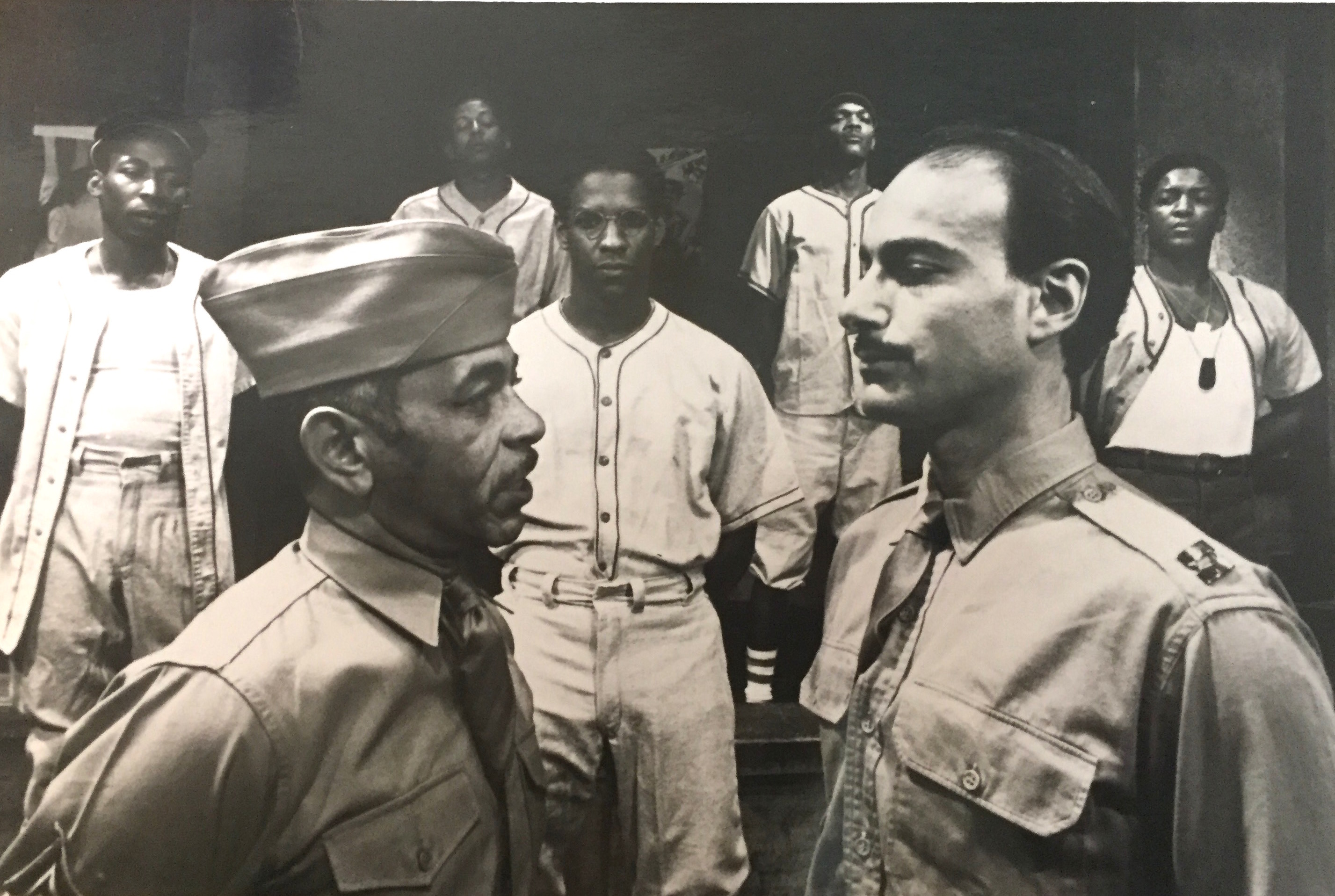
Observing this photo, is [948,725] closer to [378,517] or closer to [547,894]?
[547,894]

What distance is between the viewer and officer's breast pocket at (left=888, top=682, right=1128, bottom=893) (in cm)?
141

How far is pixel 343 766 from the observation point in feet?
4.64

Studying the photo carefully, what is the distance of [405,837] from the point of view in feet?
Answer: 4.67

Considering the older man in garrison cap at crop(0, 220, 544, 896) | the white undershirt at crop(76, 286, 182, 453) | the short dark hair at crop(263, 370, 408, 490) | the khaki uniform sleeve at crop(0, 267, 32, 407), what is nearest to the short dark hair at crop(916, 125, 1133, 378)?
the older man in garrison cap at crop(0, 220, 544, 896)

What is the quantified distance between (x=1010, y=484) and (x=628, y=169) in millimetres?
804

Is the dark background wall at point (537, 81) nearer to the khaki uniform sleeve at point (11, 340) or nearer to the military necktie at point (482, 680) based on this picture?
the khaki uniform sleeve at point (11, 340)

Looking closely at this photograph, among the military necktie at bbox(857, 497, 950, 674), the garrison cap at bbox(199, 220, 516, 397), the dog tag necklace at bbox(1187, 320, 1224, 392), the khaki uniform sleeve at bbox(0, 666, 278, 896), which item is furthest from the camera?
the dog tag necklace at bbox(1187, 320, 1224, 392)

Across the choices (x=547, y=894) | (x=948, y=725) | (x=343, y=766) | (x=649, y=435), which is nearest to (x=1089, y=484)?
(x=948, y=725)

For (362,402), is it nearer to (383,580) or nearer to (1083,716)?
(383,580)

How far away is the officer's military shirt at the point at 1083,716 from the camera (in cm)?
141

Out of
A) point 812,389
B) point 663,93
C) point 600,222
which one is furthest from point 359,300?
point 812,389

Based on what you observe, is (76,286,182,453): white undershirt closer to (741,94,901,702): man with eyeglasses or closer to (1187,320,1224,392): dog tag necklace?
(741,94,901,702): man with eyeglasses

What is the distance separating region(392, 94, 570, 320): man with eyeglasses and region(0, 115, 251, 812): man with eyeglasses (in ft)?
1.36

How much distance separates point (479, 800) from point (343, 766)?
208 mm
